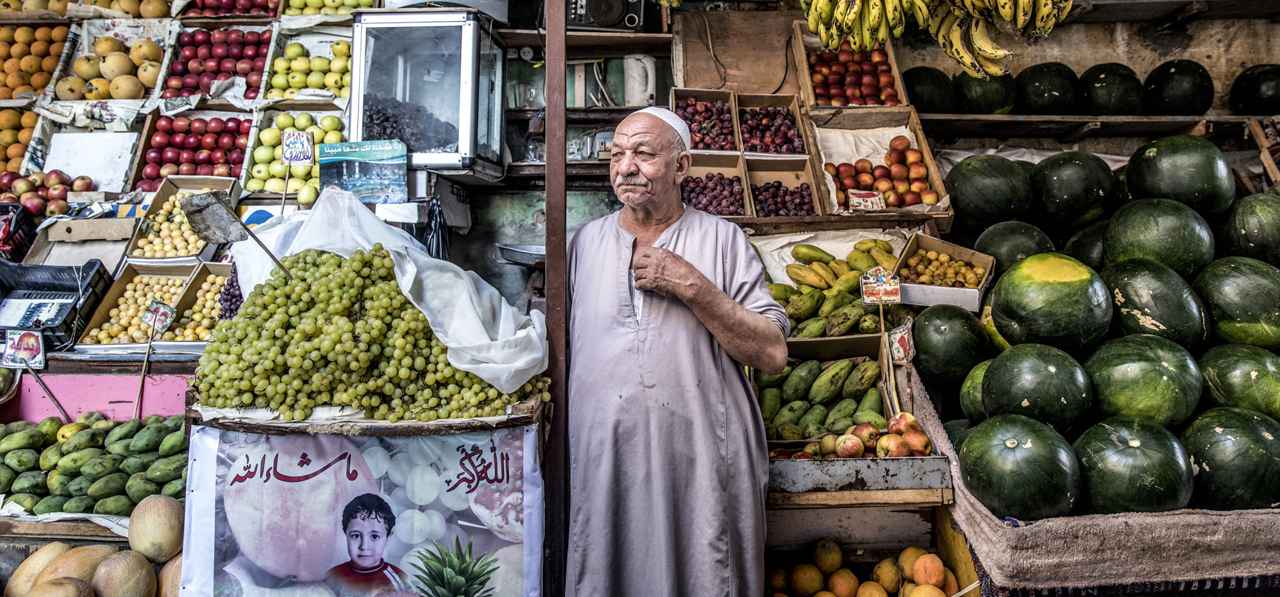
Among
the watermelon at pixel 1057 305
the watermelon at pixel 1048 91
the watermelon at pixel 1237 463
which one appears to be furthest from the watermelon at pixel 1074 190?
the watermelon at pixel 1237 463

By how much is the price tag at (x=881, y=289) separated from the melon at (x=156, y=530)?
262 cm

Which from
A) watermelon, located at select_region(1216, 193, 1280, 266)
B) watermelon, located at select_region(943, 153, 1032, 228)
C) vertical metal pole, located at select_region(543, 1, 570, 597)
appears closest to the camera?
vertical metal pole, located at select_region(543, 1, 570, 597)

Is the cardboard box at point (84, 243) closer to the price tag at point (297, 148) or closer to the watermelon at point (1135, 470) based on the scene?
the price tag at point (297, 148)

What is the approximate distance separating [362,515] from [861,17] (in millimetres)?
2602

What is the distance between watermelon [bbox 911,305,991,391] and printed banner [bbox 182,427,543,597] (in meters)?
1.71

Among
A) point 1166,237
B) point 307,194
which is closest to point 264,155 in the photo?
point 307,194

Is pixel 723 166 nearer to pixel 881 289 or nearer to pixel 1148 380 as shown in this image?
pixel 881 289

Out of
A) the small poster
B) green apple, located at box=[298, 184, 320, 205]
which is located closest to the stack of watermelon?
the small poster

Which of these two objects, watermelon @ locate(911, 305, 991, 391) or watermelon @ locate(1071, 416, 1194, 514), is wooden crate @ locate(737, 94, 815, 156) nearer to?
watermelon @ locate(911, 305, 991, 391)

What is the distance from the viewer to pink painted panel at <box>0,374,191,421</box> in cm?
→ 286

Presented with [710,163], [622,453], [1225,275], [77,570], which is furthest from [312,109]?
[1225,275]

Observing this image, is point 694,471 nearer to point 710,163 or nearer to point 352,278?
point 352,278

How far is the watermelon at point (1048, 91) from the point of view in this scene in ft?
12.4

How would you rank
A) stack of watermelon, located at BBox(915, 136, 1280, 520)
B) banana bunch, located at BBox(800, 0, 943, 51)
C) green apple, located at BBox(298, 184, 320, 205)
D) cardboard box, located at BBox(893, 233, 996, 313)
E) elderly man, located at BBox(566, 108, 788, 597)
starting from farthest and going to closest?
1. green apple, located at BBox(298, 184, 320, 205)
2. cardboard box, located at BBox(893, 233, 996, 313)
3. banana bunch, located at BBox(800, 0, 943, 51)
4. stack of watermelon, located at BBox(915, 136, 1280, 520)
5. elderly man, located at BBox(566, 108, 788, 597)
